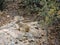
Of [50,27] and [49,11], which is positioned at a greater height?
[49,11]

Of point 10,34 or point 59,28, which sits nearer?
point 10,34

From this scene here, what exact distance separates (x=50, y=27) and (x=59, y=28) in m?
0.16

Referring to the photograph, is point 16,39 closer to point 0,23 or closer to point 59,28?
point 59,28

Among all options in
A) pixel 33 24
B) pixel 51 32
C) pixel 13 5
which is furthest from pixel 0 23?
pixel 51 32

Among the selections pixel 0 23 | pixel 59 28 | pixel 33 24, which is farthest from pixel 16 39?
pixel 0 23

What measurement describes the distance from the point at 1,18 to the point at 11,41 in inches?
64.0

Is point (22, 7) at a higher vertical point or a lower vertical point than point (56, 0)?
lower

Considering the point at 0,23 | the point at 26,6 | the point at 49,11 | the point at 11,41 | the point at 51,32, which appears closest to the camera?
the point at 11,41

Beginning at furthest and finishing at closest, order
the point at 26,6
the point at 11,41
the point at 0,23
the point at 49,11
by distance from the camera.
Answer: the point at 26,6 → the point at 0,23 → the point at 49,11 → the point at 11,41

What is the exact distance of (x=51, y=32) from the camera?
11.7 ft

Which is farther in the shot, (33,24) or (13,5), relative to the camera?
(13,5)

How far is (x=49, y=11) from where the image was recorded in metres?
3.29

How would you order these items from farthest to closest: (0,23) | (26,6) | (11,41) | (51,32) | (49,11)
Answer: (26,6), (0,23), (51,32), (49,11), (11,41)

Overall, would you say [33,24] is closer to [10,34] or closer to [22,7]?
[10,34]
